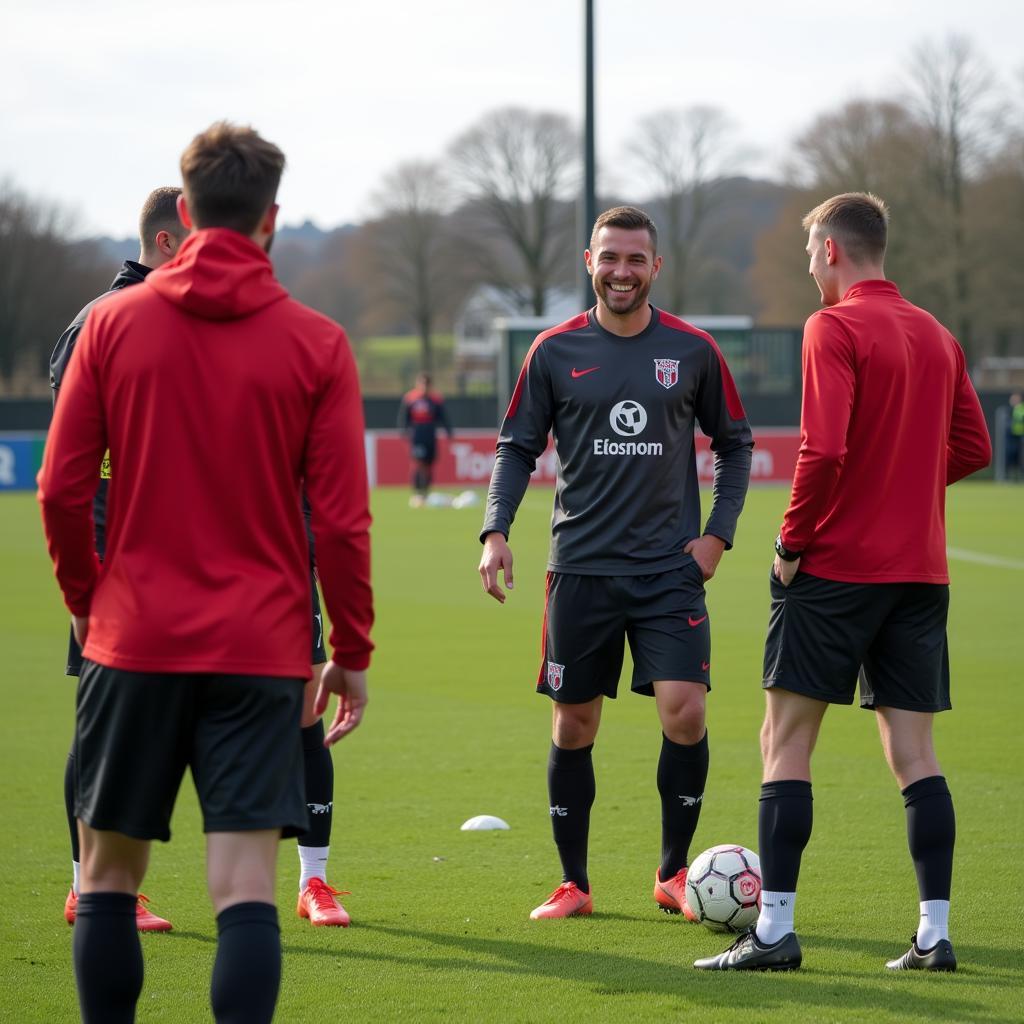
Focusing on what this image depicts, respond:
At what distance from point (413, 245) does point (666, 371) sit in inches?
2332

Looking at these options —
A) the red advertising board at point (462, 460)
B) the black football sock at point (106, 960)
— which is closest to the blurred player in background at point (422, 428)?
the red advertising board at point (462, 460)

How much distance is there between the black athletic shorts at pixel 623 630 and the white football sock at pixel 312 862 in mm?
955

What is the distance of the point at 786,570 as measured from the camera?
14.9 ft

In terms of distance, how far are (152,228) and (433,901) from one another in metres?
2.46

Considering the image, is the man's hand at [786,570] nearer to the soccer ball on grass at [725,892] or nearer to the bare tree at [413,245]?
the soccer ball on grass at [725,892]

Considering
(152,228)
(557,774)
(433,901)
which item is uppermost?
(152,228)

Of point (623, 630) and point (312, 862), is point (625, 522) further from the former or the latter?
point (312, 862)

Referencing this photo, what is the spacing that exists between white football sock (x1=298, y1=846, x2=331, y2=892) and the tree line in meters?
47.0

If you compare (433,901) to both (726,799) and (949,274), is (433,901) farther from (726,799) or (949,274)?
(949,274)

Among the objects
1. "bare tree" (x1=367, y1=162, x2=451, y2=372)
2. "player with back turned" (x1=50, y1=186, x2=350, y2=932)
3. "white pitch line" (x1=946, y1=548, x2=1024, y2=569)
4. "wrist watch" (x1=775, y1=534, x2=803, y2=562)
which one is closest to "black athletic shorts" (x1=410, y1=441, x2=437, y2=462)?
"white pitch line" (x1=946, y1=548, x2=1024, y2=569)

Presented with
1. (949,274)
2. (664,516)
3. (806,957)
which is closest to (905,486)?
(664,516)

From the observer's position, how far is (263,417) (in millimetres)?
3213

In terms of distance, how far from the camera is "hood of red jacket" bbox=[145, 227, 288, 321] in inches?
125

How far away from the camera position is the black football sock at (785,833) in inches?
177
